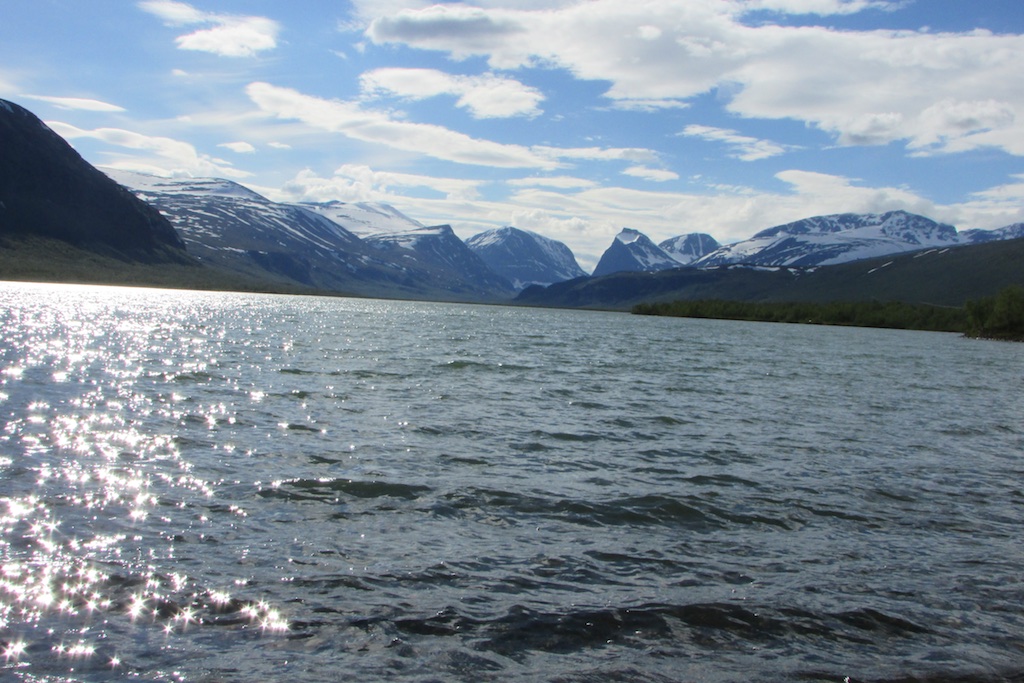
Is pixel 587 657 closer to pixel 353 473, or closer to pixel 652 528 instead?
pixel 652 528

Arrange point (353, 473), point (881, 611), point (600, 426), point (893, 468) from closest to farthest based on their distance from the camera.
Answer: point (881, 611), point (353, 473), point (893, 468), point (600, 426)

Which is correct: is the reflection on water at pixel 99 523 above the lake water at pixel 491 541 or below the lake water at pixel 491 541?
below

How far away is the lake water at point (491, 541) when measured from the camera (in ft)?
36.1

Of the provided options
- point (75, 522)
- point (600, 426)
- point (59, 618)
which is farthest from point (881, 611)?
point (600, 426)

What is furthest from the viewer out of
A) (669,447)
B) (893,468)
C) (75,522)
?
(669,447)

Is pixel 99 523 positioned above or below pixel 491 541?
below

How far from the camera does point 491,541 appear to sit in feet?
51.6

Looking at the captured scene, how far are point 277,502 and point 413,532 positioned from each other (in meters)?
3.61

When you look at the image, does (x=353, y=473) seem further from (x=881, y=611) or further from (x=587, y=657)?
(x=881, y=611)

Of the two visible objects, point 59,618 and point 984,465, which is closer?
point 59,618

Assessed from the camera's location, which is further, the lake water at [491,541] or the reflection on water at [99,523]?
the reflection on water at [99,523]

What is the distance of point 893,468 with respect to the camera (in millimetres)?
24750

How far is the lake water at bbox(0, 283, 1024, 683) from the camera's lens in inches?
433

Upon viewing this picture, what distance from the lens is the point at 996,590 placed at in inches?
557
